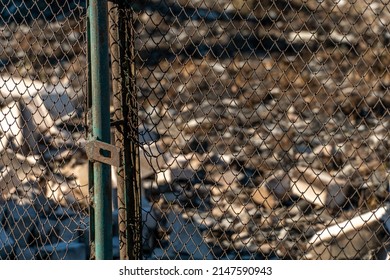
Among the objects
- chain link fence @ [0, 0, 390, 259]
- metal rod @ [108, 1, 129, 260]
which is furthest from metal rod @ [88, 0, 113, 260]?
chain link fence @ [0, 0, 390, 259]

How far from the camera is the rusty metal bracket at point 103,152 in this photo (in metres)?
3.32

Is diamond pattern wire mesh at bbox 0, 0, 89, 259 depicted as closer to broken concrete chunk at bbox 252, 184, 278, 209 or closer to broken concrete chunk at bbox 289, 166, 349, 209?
broken concrete chunk at bbox 252, 184, 278, 209

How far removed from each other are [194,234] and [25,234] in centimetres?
87

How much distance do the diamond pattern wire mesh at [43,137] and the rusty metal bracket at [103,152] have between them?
127cm

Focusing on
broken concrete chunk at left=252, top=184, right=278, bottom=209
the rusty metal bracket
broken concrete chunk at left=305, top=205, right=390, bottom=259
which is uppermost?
broken concrete chunk at left=252, top=184, right=278, bottom=209

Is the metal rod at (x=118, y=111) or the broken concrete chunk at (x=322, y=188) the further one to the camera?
the broken concrete chunk at (x=322, y=188)

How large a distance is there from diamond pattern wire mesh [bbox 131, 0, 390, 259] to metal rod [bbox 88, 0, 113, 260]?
1004mm

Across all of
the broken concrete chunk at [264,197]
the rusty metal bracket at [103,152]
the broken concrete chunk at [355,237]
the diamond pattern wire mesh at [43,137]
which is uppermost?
the diamond pattern wire mesh at [43,137]

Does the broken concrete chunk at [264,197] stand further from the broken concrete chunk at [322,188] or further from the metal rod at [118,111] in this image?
the metal rod at [118,111]

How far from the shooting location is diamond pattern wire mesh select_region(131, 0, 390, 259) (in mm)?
4410

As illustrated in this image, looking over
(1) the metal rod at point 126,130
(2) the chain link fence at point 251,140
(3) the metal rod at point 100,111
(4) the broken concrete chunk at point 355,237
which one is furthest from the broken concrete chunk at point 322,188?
(3) the metal rod at point 100,111

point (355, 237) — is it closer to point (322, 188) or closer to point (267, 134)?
point (322, 188)

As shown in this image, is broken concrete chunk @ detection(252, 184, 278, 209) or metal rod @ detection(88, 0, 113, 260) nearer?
metal rod @ detection(88, 0, 113, 260)

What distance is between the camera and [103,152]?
131 inches
